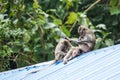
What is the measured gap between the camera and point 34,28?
1134cm

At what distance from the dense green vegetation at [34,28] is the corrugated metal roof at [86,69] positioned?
281 centimetres

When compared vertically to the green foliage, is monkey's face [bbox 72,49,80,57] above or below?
below

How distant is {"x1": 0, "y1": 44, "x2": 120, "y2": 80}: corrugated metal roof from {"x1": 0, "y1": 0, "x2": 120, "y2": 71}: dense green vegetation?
2814 mm

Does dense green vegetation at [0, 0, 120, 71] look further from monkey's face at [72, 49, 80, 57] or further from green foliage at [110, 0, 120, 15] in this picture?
monkey's face at [72, 49, 80, 57]

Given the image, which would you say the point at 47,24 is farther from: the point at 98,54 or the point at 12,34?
the point at 98,54

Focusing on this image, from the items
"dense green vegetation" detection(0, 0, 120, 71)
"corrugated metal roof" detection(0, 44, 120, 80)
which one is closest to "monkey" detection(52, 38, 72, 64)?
"corrugated metal roof" detection(0, 44, 120, 80)

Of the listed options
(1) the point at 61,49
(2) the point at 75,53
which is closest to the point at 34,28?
(1) the point at 61,49

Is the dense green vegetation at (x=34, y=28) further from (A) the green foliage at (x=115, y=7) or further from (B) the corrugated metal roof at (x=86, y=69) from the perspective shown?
(B) the corrugated metal roof at (x=86, y=69)

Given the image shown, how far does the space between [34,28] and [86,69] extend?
4821 mm

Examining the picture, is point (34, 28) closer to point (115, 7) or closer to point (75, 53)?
point (115, 7)

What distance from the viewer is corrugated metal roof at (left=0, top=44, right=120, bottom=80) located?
234 inches

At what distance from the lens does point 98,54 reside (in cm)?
741

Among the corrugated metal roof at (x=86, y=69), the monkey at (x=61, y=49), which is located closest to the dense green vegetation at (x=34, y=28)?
the monkey at (x=61, y=49)

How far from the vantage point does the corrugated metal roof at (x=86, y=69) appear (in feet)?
19.5
